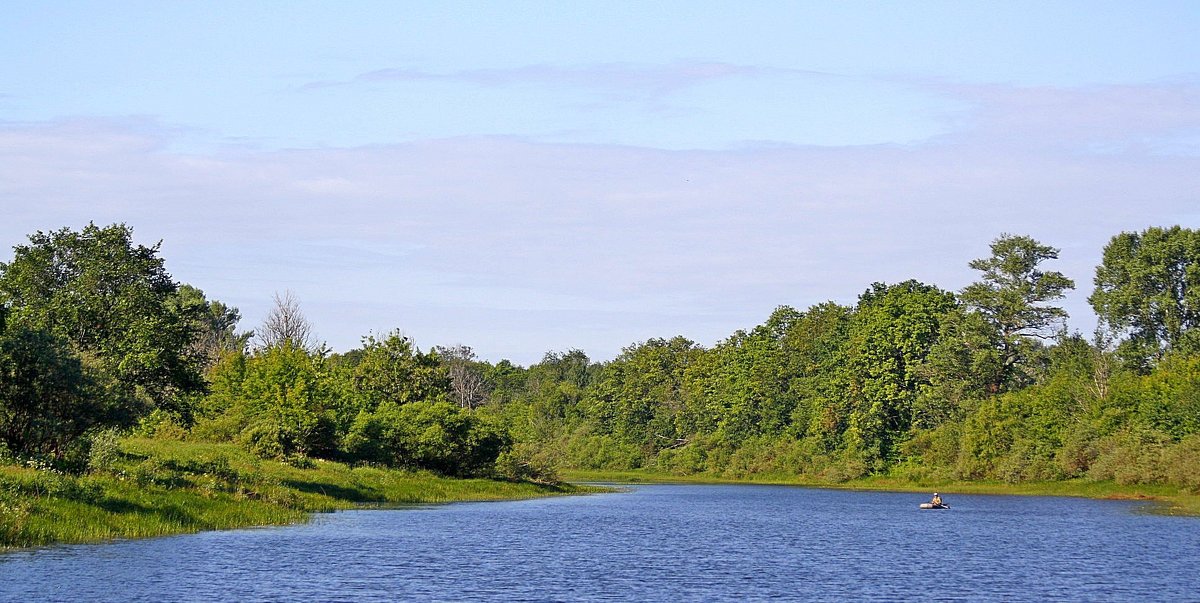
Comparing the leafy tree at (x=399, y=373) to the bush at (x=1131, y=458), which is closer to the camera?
the bush at (x=1131, y=458)

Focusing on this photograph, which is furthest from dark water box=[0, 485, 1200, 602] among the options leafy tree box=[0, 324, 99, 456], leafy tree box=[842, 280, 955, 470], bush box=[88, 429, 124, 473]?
leafy tree box=[842, 280, 955, 470]

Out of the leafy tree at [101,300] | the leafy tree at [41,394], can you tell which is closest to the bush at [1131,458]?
the leafy tree at [101,300]

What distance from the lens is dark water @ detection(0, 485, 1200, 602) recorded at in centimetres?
4509

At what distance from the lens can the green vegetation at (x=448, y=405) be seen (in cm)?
6144

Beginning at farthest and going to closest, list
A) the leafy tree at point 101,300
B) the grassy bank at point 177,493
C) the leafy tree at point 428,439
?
the leafy tree at point 428,439 < the leafy tree at point 101,300 < the grassy bank at point 177,493

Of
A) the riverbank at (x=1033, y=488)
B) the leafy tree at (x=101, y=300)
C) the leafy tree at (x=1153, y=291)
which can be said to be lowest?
the riverbank at (x=1033, y=488)

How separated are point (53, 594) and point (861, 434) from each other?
138 metres

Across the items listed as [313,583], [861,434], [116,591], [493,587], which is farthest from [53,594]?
[861,434]

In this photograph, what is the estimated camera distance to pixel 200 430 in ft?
322

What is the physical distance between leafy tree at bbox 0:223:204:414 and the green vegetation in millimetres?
128

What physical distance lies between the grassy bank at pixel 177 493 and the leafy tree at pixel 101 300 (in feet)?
18.4

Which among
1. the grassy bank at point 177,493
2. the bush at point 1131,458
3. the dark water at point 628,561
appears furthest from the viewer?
the bush at point 1131,458

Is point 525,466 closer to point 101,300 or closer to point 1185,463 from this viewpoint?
point 1185,463

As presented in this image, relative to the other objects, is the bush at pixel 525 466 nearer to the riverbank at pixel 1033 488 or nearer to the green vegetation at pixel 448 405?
the green vegetation at pixel 448 405
